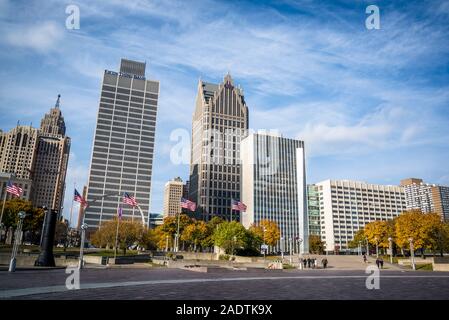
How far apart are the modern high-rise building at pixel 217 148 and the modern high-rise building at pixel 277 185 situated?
967 cm

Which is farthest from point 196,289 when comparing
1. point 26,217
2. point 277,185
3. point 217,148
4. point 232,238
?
point 217,148

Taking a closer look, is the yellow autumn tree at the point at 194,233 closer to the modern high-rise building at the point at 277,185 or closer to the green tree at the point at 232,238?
the green tree at the point at 232,238

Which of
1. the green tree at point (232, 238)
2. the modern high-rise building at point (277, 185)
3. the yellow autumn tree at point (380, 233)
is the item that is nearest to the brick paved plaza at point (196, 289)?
the green tree at point (232, 238)

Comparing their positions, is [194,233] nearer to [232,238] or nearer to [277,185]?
[232,238]

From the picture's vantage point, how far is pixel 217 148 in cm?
17338

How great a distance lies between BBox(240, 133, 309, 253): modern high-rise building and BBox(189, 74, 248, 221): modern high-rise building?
31.7ft

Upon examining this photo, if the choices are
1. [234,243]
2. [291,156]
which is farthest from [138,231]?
[291,156]

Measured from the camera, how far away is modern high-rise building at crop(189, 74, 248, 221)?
163m

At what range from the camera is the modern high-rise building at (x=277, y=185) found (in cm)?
15162

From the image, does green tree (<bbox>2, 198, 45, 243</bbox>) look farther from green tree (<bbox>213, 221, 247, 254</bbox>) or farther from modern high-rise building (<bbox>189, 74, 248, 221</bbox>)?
modern high-rise building (<bbox>189, 74, 248, 221</bbox>)
